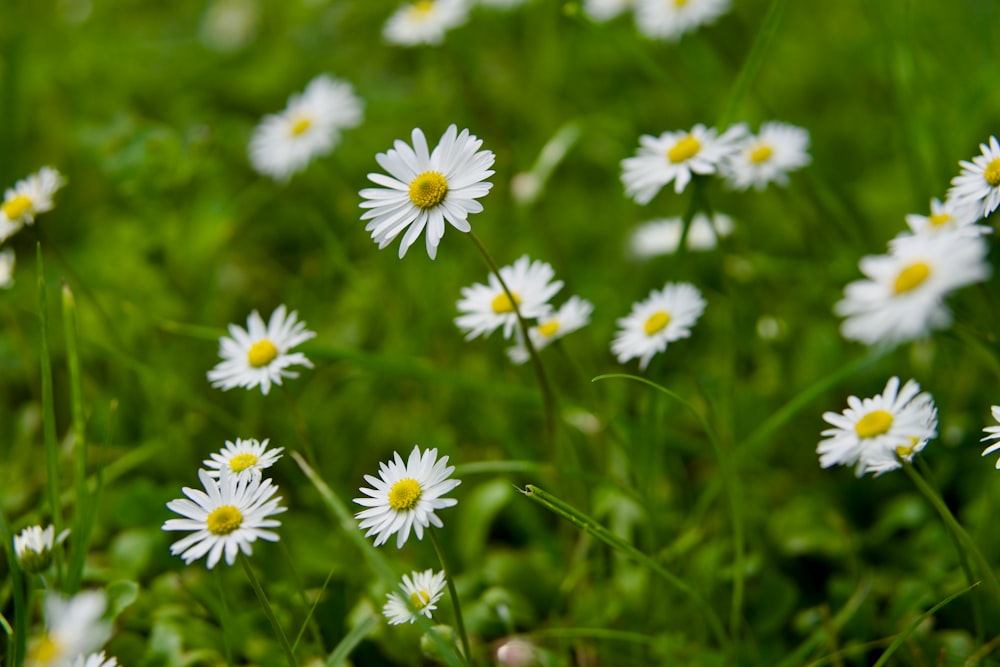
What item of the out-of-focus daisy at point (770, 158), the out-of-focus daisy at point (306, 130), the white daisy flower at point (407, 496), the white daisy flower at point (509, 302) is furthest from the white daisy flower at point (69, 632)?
the out-of-focus daisy at point (306, 130)

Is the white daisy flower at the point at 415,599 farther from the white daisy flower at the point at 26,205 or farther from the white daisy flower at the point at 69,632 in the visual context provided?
the white daisy flower at the point at 26,205

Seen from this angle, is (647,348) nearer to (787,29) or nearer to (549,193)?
(549,193)

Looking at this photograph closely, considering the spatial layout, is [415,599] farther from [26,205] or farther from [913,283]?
[26,205]

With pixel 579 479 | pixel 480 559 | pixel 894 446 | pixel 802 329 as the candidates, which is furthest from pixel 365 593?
pixel 802 329

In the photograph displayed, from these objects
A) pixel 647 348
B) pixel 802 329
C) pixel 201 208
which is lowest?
pixel 647 348

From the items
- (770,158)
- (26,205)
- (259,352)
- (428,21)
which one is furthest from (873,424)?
(428,21)

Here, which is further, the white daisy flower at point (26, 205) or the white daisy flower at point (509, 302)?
the white daisy flower at point (26, 205)
